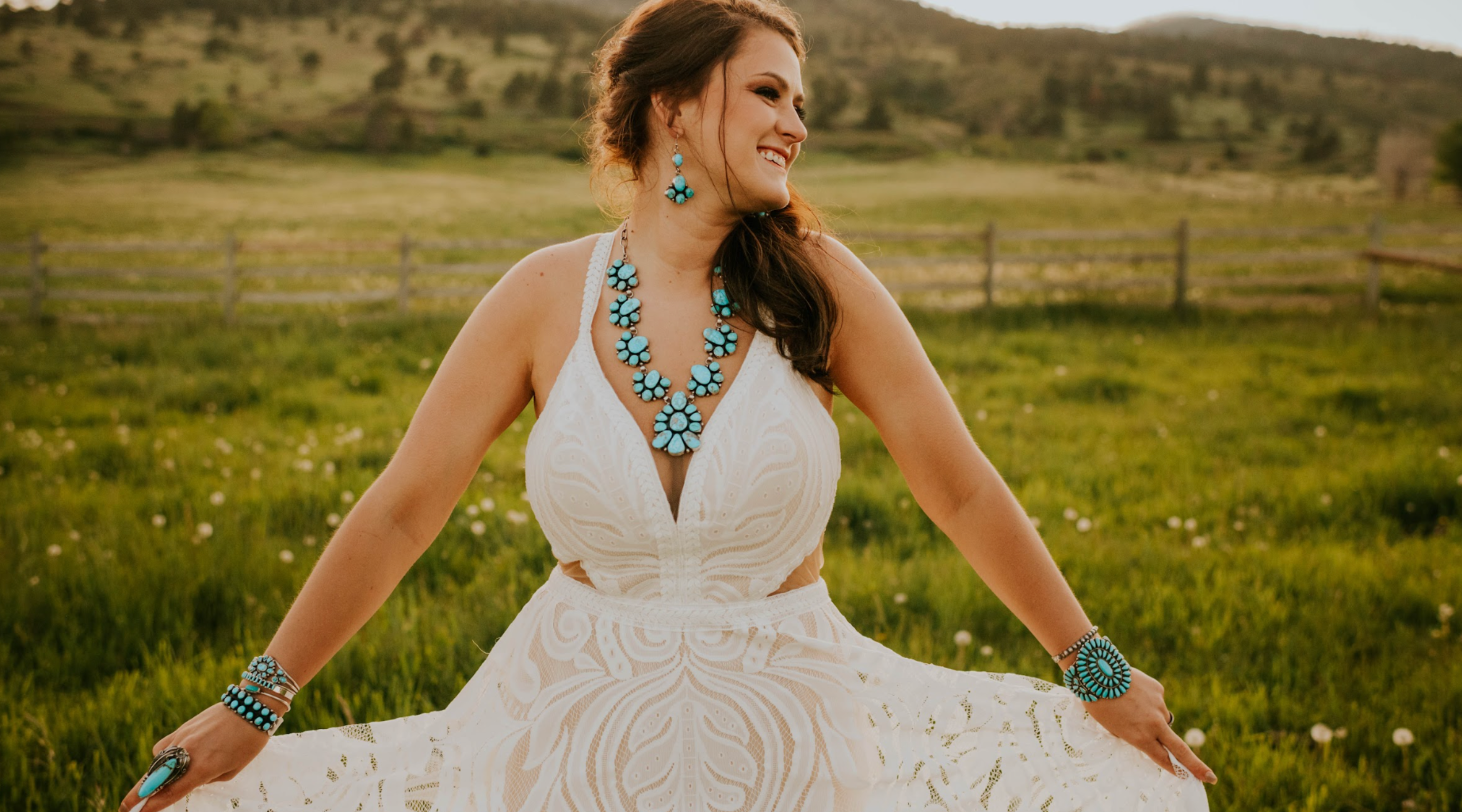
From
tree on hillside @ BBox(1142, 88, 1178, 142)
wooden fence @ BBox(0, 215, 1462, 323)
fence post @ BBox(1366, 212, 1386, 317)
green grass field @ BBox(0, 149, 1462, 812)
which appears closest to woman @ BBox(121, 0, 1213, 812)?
green grass field @ BBox(0, 149, 1462, 812)

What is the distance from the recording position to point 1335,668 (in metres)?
3.85

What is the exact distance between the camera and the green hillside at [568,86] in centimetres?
2134

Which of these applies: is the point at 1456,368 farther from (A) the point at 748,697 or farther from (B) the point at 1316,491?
(A) the point at 748,697

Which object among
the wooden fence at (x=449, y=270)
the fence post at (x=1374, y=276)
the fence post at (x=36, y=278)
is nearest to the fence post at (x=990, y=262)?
the wooden fence at (x=449, y=270)

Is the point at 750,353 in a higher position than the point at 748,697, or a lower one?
higher

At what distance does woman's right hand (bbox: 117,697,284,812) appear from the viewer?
70.7 inches

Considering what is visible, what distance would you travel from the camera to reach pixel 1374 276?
1587cm

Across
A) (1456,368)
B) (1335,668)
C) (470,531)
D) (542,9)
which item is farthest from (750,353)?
(542,9)

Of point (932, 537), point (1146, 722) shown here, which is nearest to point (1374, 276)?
point (932, 537)

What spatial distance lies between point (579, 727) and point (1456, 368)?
11.1m

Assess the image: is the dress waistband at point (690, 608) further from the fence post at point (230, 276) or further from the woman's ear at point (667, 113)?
the fence post at point (230, 276)

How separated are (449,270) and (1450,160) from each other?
3129 cm

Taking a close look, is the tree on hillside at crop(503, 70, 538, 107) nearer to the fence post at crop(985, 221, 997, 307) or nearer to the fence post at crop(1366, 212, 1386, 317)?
the fence post at crop(985, 221, 997, 307)

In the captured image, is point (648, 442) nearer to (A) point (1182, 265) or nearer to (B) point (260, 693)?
(B) point (260, 693)
